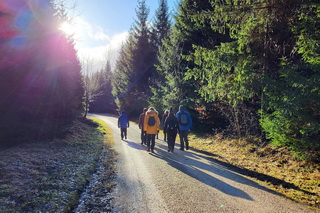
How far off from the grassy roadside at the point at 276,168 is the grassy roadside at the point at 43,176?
4.54 meters

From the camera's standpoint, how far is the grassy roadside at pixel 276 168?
4.65 m

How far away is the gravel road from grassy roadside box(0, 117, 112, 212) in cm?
88

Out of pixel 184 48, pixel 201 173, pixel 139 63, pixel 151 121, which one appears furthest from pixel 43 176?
pixel 139 63

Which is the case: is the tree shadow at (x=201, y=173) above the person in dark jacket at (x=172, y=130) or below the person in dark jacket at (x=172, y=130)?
below

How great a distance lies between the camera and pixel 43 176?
5.39 meters

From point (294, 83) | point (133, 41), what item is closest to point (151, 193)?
point (294, 83)

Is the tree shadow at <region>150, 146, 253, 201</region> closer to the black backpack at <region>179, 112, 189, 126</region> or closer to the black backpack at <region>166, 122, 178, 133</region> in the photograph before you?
the black backpack at <region>166, 122, 178, 133</region>

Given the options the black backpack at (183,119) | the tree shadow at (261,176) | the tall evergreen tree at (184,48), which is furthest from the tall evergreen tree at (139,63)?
the tree shadow at (261,176)

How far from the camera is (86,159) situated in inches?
307

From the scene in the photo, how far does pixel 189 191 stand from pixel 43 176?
408cm

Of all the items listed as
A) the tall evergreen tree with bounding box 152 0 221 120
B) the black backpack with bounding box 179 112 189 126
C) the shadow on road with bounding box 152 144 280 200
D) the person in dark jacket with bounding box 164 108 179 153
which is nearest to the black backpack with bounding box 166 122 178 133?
the person in dark jacket with bounding box 164 108 179 153

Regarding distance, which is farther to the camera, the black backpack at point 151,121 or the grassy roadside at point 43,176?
the black backpack at point 151,121

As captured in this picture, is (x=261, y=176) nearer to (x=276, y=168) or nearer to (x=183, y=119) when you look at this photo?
(x=276, y=168)

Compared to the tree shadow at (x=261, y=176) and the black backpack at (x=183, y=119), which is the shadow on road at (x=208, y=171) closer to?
the tree shadow at (x=261, y=176)
